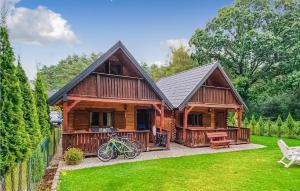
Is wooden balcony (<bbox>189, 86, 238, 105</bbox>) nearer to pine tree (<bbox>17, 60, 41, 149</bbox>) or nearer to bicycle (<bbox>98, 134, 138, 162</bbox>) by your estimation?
bicycle (<bbox>98, 134, 138, 162</bbox>)

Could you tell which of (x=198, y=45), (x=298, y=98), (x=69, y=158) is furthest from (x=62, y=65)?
(x=69, y=158)

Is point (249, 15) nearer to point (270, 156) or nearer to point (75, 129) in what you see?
point (270, 156)

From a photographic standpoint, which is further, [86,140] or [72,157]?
[86,140]

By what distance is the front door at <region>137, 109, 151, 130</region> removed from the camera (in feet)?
49.3

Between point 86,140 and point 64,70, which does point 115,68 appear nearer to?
point 86,140

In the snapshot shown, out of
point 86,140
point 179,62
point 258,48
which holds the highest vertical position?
point 179,62

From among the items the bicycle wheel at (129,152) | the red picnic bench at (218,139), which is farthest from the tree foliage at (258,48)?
the bicycle wheel at (129,152)

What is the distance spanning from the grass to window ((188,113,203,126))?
242 inches

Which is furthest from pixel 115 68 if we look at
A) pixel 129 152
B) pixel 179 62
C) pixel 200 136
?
pixel 179 62

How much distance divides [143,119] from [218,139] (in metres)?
4.47

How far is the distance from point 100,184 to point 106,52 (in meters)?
5.97

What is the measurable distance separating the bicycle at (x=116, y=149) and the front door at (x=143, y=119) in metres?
3.96

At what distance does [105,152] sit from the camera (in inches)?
406

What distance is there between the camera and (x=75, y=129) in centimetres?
1305
